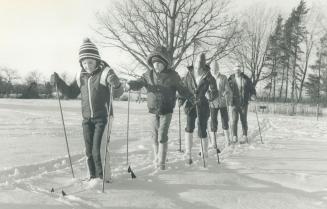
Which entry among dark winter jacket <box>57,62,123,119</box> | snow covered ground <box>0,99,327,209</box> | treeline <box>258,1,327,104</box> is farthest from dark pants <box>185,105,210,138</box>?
treeline <box>258,1,327,104</box>

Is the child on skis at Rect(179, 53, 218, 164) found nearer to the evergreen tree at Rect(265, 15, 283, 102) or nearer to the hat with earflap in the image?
the hat with earflap

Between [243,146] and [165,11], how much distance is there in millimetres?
17902

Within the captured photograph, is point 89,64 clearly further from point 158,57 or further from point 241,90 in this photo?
point 241,90

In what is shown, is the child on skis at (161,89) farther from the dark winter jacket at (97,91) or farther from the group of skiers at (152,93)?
the dark winter jacket at (97,91)

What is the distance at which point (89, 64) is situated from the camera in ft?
19.3

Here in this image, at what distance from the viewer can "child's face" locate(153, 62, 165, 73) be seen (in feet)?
22.8

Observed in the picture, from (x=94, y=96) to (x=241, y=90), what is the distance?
6.36 metres

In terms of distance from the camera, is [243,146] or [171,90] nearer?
[171,90]

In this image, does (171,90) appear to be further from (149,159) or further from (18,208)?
(18,208)

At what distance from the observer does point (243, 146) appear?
34.9 feet

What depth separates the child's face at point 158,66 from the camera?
6.95 m

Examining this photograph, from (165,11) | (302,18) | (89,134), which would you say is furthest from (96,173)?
(302,18)

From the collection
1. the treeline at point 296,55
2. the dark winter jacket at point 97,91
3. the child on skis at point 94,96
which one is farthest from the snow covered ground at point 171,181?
the treeline at point 296,55

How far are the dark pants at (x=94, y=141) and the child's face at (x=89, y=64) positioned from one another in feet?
2.19
